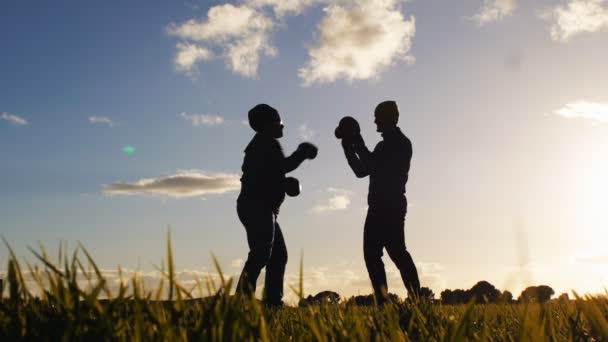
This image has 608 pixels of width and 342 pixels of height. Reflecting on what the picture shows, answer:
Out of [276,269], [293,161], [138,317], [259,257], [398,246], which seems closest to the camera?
[138,317]

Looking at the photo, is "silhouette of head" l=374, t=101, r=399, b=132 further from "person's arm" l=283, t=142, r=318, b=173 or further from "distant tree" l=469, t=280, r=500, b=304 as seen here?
"distant tree" l=469, t=280, r=500, b=304

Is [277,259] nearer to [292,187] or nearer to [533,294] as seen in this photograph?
[292,187]

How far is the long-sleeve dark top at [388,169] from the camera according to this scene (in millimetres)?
6836

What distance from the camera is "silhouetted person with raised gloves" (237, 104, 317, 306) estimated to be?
6.10 m

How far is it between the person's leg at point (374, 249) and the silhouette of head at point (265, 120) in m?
1.44

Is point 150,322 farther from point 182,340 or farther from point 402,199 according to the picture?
point 402,199

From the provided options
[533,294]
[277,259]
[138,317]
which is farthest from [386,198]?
[138,317]

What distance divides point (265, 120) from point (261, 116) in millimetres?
62

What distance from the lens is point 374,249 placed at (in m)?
6.91

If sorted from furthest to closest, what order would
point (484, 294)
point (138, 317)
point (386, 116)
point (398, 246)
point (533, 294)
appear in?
point (386, 116), point (398, 246), point (484, 294), point (533, 294), point (138, 317)

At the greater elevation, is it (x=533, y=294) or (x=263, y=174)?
(x=263, y=174)

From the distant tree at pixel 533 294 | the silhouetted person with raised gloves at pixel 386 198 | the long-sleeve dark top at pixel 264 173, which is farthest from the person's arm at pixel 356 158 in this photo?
the distant tree at pixel 533 294

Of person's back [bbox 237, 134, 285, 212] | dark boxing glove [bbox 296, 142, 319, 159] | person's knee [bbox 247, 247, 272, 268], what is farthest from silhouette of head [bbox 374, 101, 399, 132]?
person's knee [bbox 247, 247, 272, 268]

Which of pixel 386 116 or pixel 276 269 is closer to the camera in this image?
pixel 276 269
